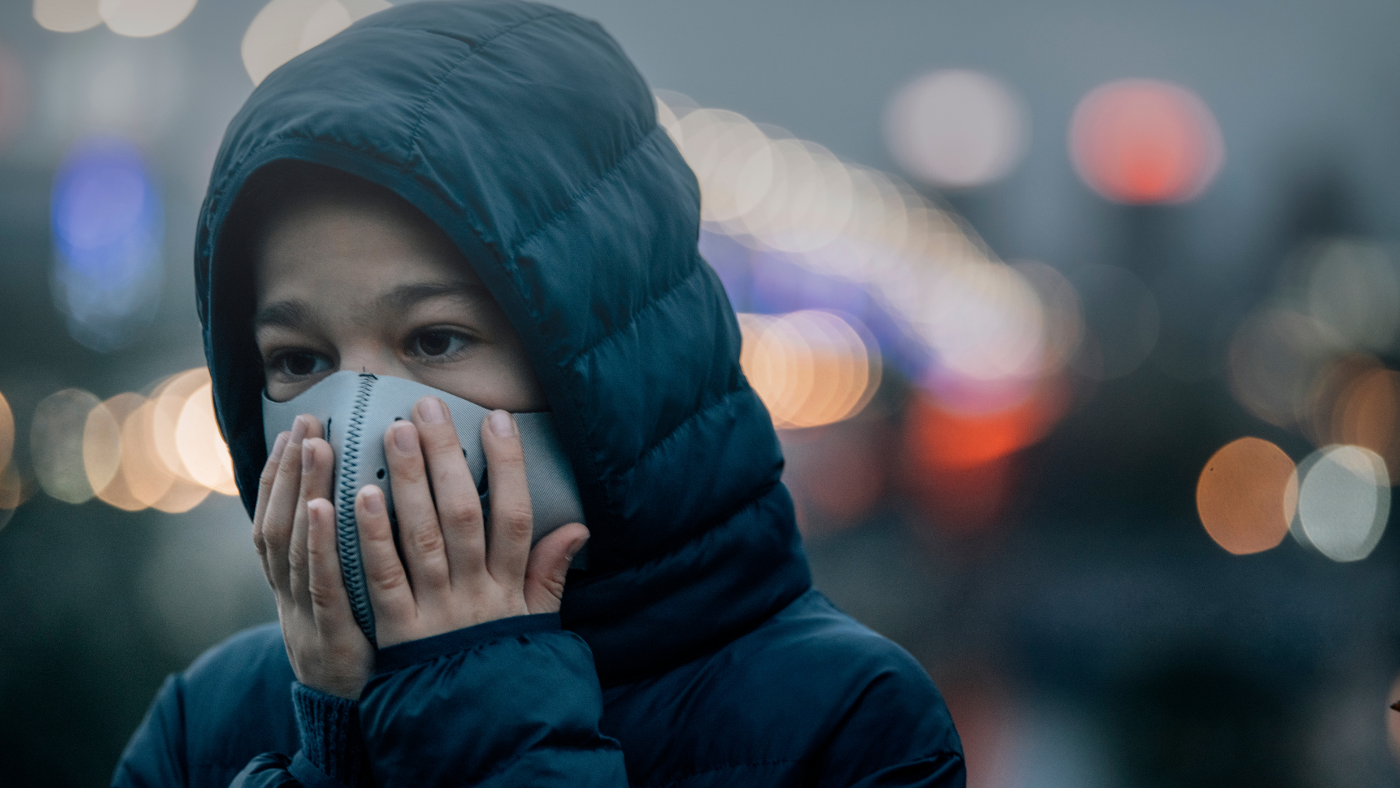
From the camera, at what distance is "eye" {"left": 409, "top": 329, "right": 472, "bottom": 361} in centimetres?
144

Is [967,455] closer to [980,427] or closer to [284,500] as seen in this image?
[980,427]

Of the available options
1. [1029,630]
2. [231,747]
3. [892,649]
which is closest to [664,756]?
[892,649]

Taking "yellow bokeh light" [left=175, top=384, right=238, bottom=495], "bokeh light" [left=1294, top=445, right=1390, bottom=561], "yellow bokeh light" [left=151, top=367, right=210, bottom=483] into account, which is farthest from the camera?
"yellow bokeh light" [left=175, top=384, right=238, bottom=495]

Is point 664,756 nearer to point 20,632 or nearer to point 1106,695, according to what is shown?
point 20,632

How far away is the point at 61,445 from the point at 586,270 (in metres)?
4.65

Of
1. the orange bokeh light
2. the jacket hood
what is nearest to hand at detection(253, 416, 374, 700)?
the jacket hood

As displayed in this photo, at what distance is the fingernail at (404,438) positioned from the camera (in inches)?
51.5

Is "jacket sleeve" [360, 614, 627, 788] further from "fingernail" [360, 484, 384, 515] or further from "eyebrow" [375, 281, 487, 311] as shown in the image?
"eyebrow" [375, 281, 487, 311]

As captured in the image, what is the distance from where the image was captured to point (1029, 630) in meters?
12.5

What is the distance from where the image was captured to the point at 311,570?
130 cm

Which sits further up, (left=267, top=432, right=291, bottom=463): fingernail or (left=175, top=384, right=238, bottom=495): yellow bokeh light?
(left=267, top=432, right=291, bottom=463): fingernail

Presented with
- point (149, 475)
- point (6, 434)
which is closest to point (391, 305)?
point (6, 434)

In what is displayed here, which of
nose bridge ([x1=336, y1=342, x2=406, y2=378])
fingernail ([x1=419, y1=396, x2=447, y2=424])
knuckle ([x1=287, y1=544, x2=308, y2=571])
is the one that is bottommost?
knuckle ([x1=287, y1=544, x2=308, y2=571])

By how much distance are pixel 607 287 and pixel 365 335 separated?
351 mm
